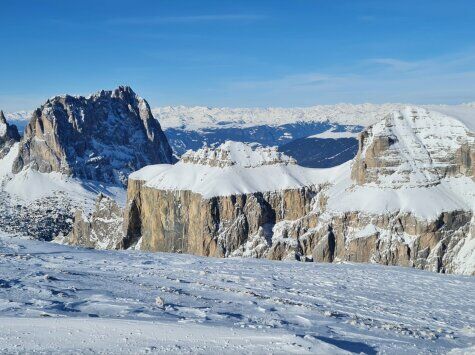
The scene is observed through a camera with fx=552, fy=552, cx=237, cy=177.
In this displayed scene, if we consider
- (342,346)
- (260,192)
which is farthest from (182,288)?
(260,192)

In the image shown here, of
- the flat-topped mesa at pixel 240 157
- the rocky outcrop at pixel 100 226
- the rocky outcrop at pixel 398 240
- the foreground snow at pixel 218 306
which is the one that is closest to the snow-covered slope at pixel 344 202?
the rocky outcrop at pixel 398 240

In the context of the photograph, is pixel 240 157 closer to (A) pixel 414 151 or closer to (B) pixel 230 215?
(B) pixel 230 215

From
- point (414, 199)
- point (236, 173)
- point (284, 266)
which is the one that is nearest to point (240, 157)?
point (236, 173)

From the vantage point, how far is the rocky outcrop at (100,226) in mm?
Result: 184875

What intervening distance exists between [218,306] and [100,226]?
533 ft

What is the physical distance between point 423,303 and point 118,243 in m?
135

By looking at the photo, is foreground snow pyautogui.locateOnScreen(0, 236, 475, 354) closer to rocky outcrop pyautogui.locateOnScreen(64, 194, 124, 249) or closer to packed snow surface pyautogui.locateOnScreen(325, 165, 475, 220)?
packed snow surface pyautogui.locateOnScreen(325, 165, 475, 220)

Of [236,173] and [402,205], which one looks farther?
[236,173]

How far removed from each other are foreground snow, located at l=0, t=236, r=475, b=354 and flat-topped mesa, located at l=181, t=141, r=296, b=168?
299 ft

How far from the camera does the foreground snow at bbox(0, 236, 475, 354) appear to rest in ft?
89.8

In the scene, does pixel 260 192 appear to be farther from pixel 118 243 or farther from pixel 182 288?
pixel 182 288

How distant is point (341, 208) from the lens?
116 meters

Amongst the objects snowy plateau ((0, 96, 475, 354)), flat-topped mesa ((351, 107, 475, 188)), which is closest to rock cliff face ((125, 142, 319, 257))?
snowy plateau ((0, 96, 475, 354))

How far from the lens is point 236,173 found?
144625 mm
